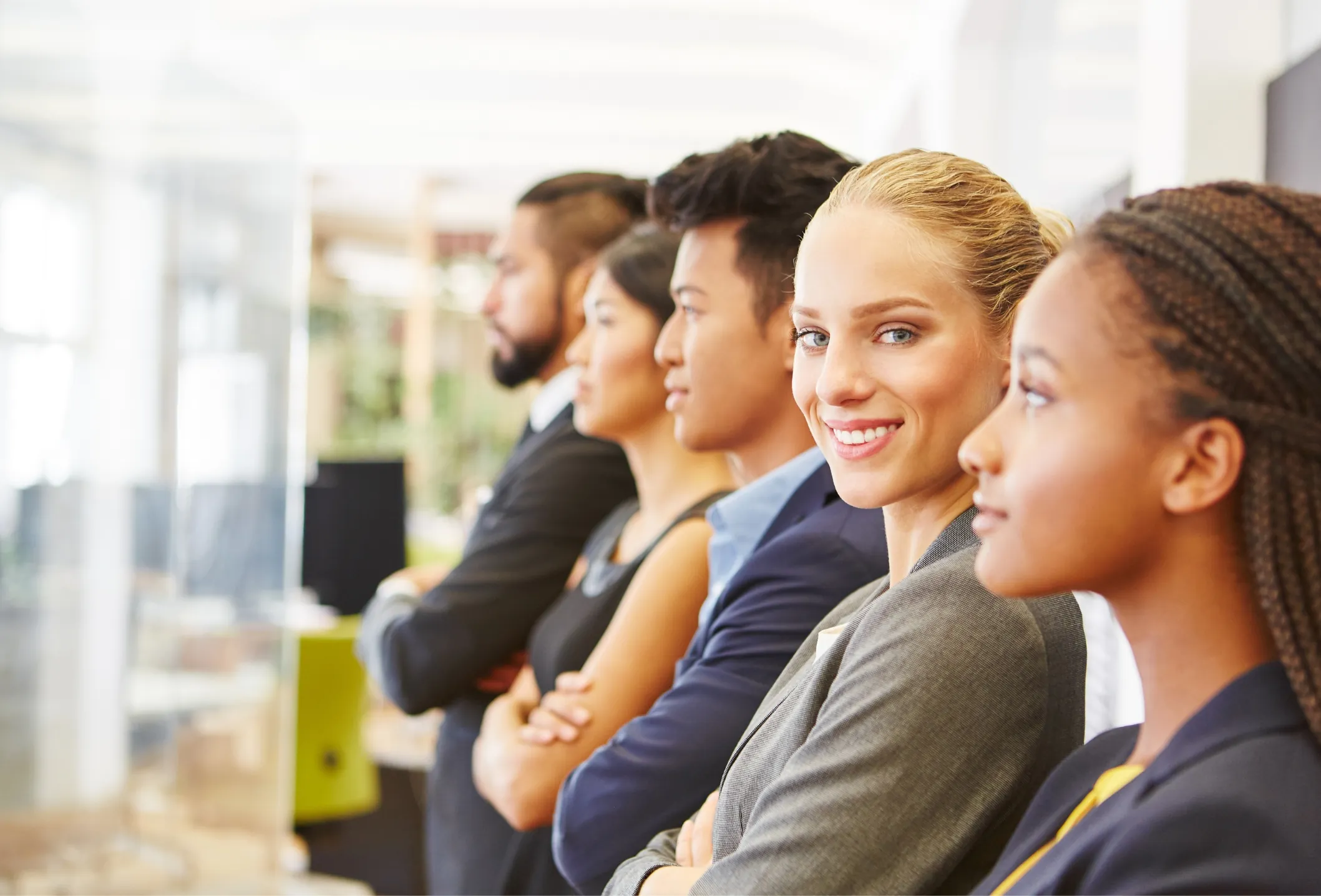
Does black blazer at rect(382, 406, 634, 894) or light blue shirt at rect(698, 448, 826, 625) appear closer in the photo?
light blue shirt at rect(698, 448, 826, 625)

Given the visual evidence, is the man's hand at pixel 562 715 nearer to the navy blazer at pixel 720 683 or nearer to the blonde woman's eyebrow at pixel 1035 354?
the navy blazer at pixel 720 683

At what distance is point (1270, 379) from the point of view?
718 mm

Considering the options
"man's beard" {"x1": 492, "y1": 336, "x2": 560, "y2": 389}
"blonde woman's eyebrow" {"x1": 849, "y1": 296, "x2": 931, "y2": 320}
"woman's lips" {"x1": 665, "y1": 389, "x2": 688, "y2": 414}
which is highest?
"man's beard" {"x1": 492, "y1": 336, "x2": 560, "y2": 389}

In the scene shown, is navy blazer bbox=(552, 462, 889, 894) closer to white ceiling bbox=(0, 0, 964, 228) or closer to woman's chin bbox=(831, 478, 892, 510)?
woman's chin bbox=(831, 478, 892, 510)

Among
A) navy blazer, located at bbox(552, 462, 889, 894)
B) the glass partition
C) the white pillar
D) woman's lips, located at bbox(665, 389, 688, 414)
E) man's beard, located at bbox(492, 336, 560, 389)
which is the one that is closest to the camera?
navy blazer, located at bbox(552, 462, 889, 894)

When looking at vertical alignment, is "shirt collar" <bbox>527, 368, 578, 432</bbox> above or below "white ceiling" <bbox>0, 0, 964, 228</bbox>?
below

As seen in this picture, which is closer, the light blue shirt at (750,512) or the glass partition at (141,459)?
the light blue shirt at (750,512)

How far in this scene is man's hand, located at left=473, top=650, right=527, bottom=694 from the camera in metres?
2.23

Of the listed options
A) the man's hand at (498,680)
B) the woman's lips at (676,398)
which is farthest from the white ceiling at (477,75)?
the woman's lips at (676,398)

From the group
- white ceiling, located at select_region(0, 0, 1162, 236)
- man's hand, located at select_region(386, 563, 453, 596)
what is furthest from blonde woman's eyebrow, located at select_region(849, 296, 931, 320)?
white ceiling, located at select_region(0, 0, 1162, 236)

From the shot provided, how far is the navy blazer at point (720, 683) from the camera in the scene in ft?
4.32

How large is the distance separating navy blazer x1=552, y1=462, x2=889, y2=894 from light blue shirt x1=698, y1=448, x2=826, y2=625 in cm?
1

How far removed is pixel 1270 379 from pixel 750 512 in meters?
0.78

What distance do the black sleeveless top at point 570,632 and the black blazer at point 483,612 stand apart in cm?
14
